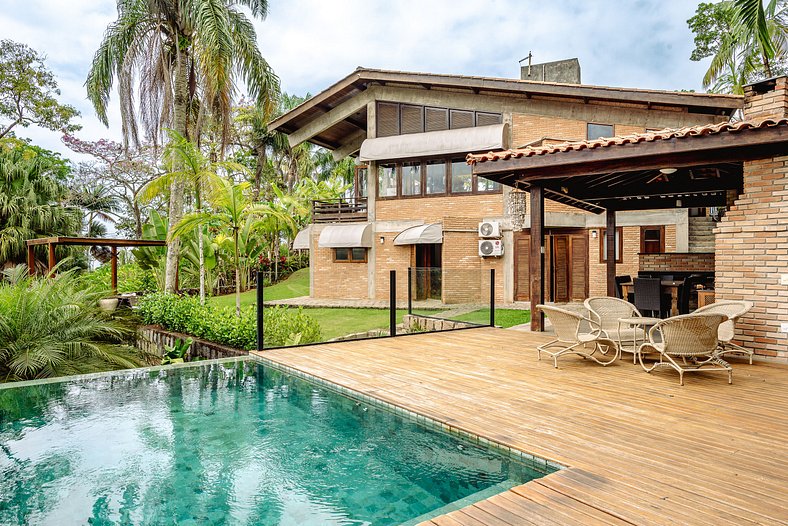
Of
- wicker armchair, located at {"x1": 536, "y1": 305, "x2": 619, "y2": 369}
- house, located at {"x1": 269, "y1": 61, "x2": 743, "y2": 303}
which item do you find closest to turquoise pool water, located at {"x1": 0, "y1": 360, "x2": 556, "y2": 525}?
wicker armchair, located at {"x1": 536, "y1": 305, "x2": 619, "y2": 369}

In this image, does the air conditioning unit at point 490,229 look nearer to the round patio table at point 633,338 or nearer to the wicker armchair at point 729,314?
the round patio table at point 633,338

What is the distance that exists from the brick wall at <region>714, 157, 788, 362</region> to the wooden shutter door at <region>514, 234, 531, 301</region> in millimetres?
10919

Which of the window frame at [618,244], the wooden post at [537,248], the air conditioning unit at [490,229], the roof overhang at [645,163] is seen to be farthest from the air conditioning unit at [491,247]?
the wooden post at [537,248]

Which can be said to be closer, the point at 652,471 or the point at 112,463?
the point at 652,471

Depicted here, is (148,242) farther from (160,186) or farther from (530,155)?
(530,155)

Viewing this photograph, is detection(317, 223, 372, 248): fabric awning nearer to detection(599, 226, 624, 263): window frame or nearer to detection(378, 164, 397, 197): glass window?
detection(378, 164, 397, 197): glass window

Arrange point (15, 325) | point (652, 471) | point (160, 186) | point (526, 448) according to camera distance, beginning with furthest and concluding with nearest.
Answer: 1. point (160, 186)
2. point (15, 325)
3. point (526, 448)
4. point (652, 471)

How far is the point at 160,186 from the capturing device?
12875 millimetres

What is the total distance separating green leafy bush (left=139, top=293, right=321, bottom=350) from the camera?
1019 centimetres

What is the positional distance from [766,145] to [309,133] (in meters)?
18.3

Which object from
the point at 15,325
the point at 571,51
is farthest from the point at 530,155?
the point at 571,51

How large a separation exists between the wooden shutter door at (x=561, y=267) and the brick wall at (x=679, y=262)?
4.33 metres

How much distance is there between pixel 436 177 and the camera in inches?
777

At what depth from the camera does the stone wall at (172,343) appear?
10070mm
